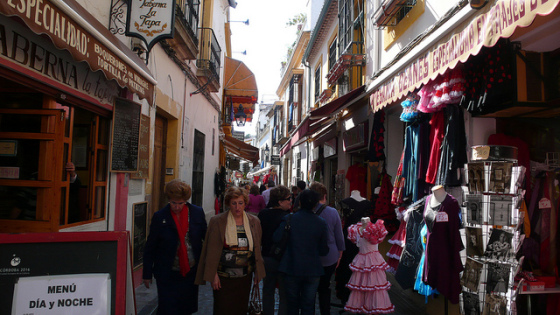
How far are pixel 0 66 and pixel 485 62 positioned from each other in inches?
169

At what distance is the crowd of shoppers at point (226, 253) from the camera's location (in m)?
3.81

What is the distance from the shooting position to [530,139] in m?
4.19

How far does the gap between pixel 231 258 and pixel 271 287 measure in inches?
33.2

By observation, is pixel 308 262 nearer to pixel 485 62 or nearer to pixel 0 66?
pixel 485 62

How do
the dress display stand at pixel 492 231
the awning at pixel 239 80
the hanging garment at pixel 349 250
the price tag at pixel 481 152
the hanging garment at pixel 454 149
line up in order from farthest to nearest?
the awning at pixel 239 80 < the hanging garment at pixel 349 250 < the hanging garment at pixel 454 149 < the price tag at pixel 481 152 < the dress display stand at pixel 492 231

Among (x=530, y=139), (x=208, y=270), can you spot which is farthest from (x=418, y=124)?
(x=208, y=270)

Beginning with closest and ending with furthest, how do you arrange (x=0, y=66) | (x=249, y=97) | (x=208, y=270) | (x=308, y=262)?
(x=0, y=66) < (x=208, y=270) < (x=308, y=262) < (x=249, y=97)

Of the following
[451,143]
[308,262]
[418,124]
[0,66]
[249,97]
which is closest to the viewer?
[0,66]

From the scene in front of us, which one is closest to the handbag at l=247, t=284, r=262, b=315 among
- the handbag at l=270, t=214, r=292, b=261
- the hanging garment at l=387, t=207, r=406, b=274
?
the handbag at l=270, t=214, r=292, b=261

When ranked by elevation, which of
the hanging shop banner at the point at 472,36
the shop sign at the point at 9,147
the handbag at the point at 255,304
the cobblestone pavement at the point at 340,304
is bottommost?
the cobblestone pavement at the point at 340,304

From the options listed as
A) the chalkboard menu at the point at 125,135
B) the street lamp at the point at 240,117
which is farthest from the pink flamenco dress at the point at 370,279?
the street lamp at the point at 240,117

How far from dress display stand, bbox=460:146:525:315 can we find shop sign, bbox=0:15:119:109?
4.10 meters

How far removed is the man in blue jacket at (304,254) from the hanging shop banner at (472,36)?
180 centimetres

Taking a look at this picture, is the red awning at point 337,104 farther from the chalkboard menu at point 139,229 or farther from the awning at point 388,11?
the chalkboard menu at point 139,229
